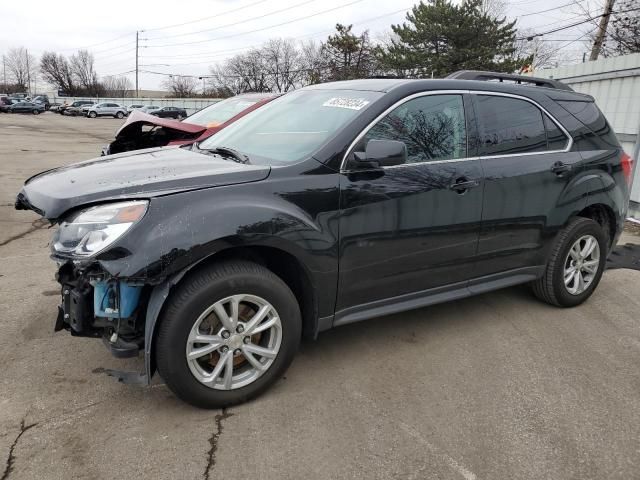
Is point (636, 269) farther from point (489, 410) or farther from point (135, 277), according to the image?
point (135, 277)

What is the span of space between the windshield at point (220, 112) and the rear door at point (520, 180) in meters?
4.58

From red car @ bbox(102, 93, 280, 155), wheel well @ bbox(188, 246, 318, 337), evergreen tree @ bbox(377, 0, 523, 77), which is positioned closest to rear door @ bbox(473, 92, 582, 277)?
wheel well @ bbox(188, 246, 318, 337)

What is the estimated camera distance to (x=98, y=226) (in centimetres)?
254

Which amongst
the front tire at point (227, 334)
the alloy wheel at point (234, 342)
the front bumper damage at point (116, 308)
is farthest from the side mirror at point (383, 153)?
the front bumper damage at point (116, 308)

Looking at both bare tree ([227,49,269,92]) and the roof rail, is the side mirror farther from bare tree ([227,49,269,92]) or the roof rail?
bare tree ([227,49,269,92])

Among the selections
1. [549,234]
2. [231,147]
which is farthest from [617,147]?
[231,147]

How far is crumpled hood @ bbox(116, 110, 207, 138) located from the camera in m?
6.56

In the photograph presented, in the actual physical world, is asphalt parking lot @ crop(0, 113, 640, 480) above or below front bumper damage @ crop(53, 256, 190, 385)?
below

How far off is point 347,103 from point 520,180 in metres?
1.41

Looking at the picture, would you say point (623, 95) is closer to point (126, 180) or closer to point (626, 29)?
point (126, 180)

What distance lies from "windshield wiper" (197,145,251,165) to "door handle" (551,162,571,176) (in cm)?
235

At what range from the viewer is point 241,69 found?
246 ft

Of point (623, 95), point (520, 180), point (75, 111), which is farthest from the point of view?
point (75, 111)

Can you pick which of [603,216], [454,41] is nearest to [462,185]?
[603,216]
